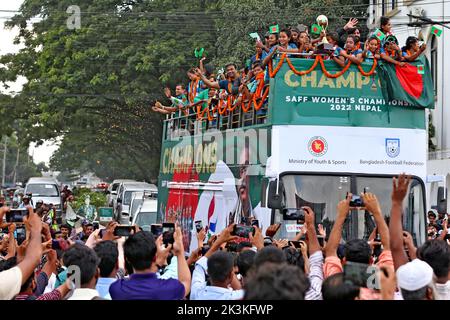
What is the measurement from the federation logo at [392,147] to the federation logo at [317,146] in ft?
2.74

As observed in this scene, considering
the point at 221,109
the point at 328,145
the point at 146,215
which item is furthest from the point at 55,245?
the point at 146,215

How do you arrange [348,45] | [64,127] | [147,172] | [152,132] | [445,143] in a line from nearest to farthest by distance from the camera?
1. [348,45]
2. [445,143]
3. [64,127]
4. [152,132]
5. [147,172]

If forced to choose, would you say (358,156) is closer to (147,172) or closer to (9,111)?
(9,111)

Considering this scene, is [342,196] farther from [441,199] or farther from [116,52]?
[116,52]

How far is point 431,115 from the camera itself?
3114 cm

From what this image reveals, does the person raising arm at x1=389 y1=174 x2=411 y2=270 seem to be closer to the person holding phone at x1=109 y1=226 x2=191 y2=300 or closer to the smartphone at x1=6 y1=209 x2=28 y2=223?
the person holding phone at x1=109 y1=226 x2=191 y2=300

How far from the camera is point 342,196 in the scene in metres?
12.2

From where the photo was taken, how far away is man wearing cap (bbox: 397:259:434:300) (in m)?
4.95

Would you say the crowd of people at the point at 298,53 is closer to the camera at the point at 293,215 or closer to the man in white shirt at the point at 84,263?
the camera at the point at 293,215

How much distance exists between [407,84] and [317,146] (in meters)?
1.51

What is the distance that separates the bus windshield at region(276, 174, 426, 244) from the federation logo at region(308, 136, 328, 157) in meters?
0.31
